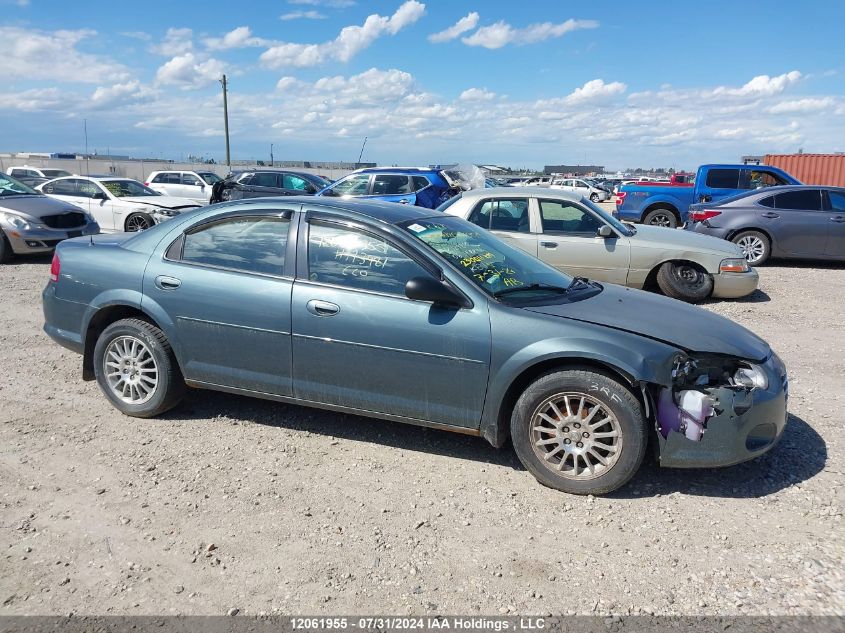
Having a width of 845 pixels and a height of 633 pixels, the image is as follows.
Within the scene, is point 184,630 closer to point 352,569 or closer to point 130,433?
point 352,569

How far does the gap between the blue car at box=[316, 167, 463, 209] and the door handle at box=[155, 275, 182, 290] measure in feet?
35.3

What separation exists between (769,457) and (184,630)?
11.7ft

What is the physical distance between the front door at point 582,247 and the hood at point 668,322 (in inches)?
166

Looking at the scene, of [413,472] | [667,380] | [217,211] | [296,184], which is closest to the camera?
[667,380]

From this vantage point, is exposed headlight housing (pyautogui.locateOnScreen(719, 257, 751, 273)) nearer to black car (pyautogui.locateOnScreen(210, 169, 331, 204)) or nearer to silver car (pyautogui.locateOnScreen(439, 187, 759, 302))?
silver car (pyautogui.locateOnScreen(439, 187, 759, 302))

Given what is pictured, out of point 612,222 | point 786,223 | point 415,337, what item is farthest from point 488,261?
point 786,223

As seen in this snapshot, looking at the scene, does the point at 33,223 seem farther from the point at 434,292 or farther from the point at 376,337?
the point at 434,292

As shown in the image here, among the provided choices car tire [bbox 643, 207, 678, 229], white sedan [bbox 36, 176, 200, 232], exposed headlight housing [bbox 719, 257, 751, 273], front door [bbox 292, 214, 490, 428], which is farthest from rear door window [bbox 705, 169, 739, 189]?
front door [bbox 292, 214, 490, 428]

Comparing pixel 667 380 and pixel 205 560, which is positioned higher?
pixel 667 380

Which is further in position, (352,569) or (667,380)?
(667,380)

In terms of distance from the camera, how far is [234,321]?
4258 millimetres

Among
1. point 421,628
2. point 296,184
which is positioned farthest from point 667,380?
point 296,184

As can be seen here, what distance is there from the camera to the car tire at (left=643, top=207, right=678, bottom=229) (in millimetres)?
15617

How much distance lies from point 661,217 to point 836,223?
4.70m
